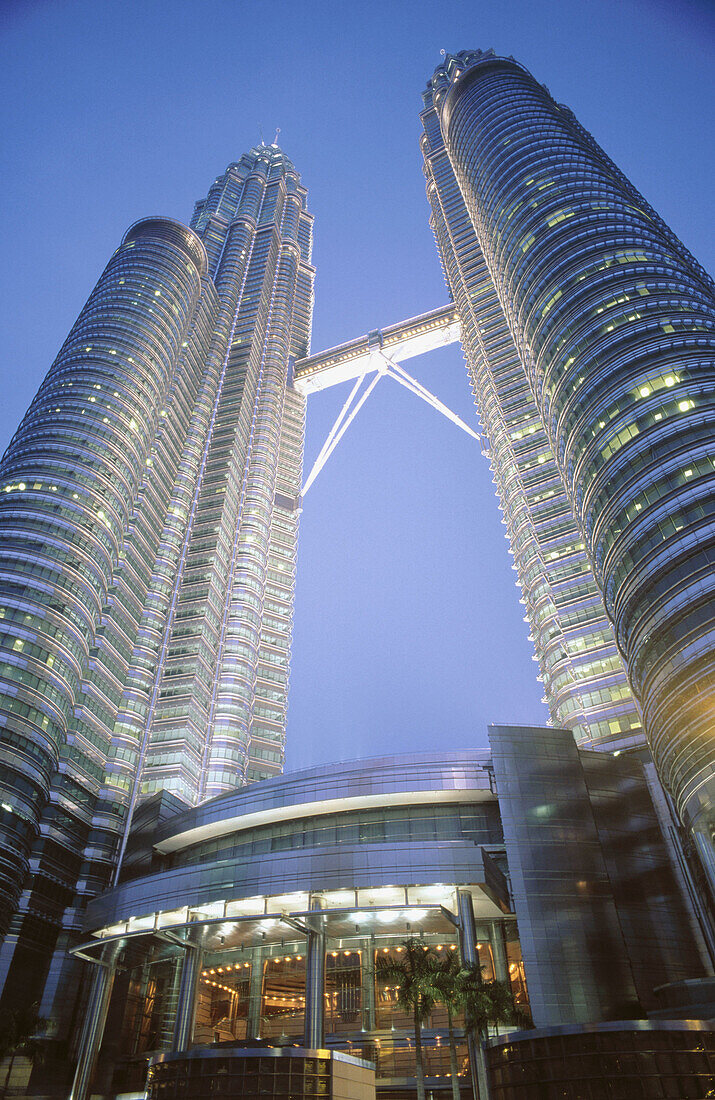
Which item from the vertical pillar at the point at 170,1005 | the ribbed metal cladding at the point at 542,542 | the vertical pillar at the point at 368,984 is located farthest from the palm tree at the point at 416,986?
the ribbed metal cladding at the point at 542,542

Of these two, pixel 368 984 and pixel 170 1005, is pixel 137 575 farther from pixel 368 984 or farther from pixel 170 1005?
pixel 368 984

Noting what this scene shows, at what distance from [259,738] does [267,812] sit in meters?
61.8

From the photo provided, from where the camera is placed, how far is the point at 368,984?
5303cm

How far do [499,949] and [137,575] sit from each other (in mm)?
80585

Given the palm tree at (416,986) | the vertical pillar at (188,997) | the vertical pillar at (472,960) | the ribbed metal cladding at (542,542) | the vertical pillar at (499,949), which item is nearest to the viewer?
the palm tree at (416,986)

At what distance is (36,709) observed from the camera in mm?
80688

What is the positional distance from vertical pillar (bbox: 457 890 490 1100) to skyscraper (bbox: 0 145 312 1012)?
154 feet

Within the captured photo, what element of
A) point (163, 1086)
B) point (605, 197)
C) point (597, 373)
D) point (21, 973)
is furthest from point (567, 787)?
point (605, 197)

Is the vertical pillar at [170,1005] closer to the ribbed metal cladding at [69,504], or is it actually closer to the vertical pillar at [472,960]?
the ribbed metal cladding at [69,504]

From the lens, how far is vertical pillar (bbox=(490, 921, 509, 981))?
174 ft

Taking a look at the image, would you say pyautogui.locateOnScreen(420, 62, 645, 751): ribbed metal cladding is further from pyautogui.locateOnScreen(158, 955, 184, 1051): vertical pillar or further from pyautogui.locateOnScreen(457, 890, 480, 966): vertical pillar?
pyautogui.locateOnScreen(158, 955, 184, 1051): vertical pillar

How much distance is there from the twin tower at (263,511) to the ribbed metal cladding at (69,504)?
0.34 m

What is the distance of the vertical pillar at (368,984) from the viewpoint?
51.6 m

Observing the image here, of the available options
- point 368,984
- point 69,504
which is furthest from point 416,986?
point 69,504
